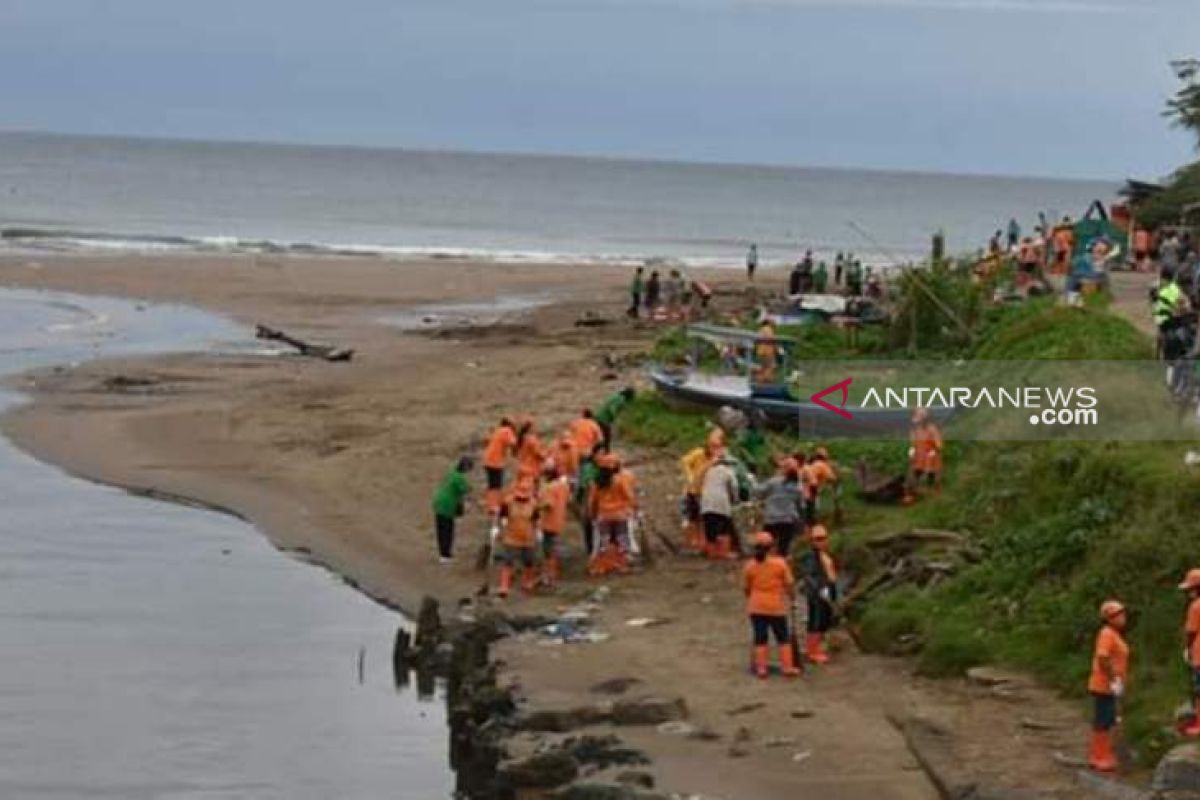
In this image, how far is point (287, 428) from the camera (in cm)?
3684

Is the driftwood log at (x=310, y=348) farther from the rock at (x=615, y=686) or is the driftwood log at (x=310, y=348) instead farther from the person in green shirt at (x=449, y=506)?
the rock at (x=615, y=686)

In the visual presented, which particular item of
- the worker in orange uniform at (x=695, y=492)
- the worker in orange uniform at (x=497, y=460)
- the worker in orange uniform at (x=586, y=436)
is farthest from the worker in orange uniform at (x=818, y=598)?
the worker in orange uniform at (x=497, y=460)

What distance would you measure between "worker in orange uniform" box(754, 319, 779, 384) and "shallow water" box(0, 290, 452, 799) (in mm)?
7857

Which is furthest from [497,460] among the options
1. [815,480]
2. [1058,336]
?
[1058,336]

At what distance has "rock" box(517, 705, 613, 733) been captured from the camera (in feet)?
61.1

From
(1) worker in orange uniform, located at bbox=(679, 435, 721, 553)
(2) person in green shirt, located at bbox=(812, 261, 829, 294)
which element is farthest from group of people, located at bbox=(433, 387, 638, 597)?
(2) person in green shirt, located at bbox=(812, 261, 829, 294)

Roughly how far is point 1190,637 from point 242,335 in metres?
38.6

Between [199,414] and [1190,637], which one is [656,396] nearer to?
[199,414]

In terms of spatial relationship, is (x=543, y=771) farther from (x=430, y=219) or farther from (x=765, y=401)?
(x=430, y=219)

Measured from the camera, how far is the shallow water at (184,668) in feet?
61.9

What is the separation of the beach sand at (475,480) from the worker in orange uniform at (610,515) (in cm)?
34

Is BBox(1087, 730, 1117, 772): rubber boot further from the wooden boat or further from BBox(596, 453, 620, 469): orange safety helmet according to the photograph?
the wooden boat

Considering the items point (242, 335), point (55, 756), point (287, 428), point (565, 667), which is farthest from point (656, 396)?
point (242, 335)

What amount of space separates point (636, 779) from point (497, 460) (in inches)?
423
